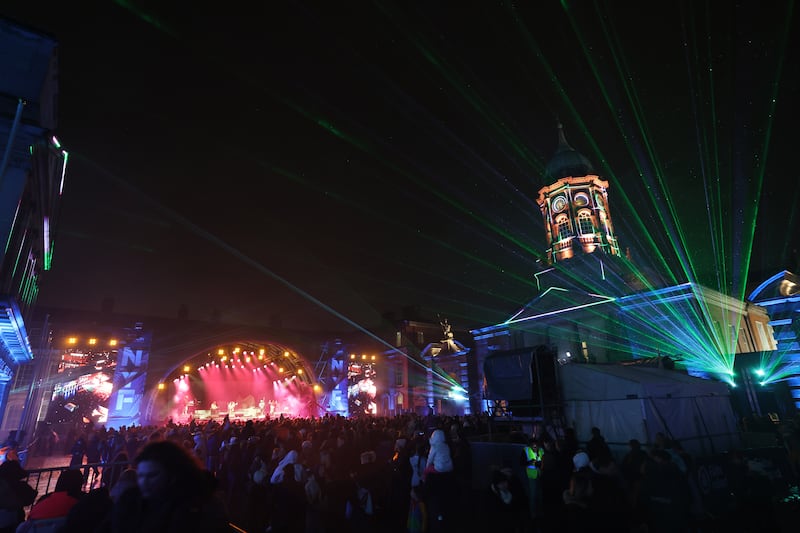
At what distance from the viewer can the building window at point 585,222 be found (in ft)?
130

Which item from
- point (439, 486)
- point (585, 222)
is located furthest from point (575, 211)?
point (439, 486)

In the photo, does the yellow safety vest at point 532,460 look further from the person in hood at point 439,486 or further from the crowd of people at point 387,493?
the person in hood at point 439,486

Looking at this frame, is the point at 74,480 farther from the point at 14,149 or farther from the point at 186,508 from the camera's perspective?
the point at 14,149

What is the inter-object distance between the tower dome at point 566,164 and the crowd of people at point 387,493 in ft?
128

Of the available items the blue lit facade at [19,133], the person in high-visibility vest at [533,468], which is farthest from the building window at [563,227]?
the blue lit facade at [19,133]

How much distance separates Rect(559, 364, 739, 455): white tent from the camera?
41.3 feet

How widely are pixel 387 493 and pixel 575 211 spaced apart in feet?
126

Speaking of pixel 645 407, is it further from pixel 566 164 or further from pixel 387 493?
pixel 566 164

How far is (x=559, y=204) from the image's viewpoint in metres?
41.8

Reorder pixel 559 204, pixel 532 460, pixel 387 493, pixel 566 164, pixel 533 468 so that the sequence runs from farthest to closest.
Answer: pixel 566 164, pixel 559 204, pixel 387 493, pixel 532 460, pixel 533 468

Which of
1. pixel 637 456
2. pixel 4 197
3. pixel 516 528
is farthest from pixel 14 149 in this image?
pixel 637 456

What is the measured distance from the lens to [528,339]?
36906 millimetres

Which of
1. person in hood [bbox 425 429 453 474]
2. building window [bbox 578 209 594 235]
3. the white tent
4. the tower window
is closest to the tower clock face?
the tower window

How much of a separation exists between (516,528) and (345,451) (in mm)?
7206
